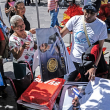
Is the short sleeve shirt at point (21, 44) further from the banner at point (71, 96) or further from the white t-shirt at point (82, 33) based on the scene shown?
the banner at point (71, 96)

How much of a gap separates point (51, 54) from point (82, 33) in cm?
58

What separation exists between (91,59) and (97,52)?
12cm

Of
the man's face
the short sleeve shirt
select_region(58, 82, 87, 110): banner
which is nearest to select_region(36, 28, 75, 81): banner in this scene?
select_region(58, 82, 87, 110): banner

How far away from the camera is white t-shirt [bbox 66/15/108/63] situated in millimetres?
2180

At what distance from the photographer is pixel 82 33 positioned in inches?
87.1

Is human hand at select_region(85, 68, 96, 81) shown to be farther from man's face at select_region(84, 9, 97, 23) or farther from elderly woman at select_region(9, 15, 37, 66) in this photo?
elderly woman at select_region(9, 15, 37, 66)

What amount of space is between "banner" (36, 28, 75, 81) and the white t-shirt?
1.18ft

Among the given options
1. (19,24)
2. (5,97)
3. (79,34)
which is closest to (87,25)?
(79,34)

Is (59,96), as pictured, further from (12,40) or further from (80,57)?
(12,40)

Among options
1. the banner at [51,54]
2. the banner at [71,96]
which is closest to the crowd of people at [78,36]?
the banner at [71,96]

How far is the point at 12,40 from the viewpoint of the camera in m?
2.35

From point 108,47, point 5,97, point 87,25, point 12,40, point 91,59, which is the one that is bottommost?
point 5,97

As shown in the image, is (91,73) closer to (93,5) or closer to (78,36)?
(78,36)

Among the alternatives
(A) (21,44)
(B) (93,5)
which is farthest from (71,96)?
(B) (93,5)
